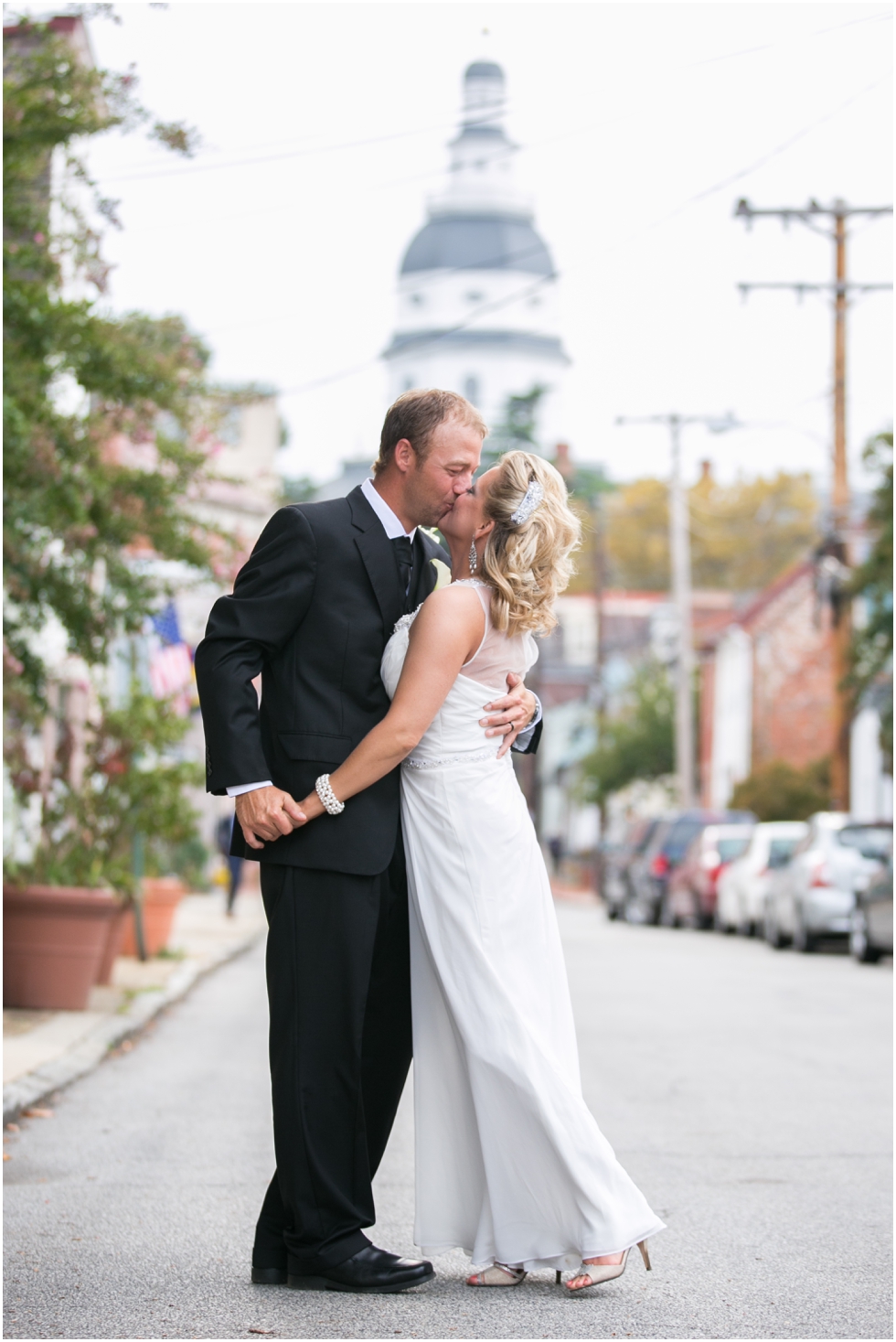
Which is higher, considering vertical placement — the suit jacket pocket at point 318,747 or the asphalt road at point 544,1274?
the suit jacket pocket at point 318,747

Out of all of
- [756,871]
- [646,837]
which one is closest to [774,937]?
[756,871]

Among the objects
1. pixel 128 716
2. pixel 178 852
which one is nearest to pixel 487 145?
pixel 178 852

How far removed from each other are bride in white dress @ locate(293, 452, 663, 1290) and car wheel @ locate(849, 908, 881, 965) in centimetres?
1539

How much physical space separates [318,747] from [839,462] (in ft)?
85.5

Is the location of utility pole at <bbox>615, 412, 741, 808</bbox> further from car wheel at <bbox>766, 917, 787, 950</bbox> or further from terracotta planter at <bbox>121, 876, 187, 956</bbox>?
terracotta planter at <bbox>121, 876, 187, 956</bbox>

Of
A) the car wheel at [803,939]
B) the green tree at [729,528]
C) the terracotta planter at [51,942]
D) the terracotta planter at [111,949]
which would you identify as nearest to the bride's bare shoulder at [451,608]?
the terracotta planter at [51,942]

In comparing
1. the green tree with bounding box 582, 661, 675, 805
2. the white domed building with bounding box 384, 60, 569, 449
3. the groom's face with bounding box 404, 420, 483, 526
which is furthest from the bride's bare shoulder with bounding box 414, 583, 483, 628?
the white domed building with bounding box 384, 60, 569, 449

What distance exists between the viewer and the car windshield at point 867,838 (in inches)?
864

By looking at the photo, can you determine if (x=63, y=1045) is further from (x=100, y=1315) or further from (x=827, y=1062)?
(x=100, y=1315)

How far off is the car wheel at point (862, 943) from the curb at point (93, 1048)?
7.10 meters

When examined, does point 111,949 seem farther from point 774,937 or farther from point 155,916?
point 774,937

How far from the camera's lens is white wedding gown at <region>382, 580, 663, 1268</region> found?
4.72 meters

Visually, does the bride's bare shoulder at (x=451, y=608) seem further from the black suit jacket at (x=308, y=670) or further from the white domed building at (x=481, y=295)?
the white domed building at (x=481, y=295)

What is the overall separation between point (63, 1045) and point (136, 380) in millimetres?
3581
